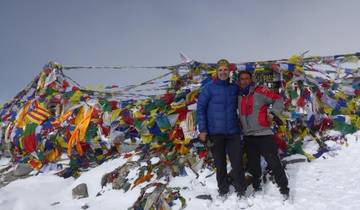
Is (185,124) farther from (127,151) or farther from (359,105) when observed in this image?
(359,105)

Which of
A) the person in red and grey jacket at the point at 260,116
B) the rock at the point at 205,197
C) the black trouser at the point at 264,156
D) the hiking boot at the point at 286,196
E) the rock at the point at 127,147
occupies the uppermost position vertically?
the person in red and grey jacket at the point at 260,116

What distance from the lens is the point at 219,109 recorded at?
6320mm

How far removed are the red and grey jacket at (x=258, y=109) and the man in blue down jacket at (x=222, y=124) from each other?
186 millimetres

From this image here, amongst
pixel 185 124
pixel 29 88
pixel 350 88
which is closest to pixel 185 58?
pixel 185 124

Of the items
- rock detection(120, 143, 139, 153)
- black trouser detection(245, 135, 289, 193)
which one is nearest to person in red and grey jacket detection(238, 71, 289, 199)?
black trouser detection(245, 135, 289, 193)

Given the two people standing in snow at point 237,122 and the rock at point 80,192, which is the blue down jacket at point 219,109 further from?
the rock at point 80,192

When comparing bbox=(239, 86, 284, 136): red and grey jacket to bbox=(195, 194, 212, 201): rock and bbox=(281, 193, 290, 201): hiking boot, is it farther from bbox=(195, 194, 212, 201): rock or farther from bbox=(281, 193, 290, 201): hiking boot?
bbox=(195, 194, 212, 201): rock

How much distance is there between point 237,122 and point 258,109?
0.41 m

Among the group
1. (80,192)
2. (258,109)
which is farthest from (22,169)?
(258,109)

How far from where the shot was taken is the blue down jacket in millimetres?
6309

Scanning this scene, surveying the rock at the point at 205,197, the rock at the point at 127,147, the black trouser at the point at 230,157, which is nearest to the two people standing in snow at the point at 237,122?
the black trouser at the point at 230,157

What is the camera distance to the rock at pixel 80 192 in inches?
310

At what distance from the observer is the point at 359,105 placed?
10.0 m

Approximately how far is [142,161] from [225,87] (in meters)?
3.01
